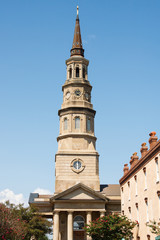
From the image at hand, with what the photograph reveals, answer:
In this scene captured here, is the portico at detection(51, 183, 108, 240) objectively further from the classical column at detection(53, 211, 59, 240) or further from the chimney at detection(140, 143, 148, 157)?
the chimney at detection(140, 143, 148, 157)

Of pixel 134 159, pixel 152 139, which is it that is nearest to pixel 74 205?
pixel 134 159

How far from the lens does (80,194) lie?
54.2 meters

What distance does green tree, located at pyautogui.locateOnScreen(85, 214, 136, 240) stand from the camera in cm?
3678

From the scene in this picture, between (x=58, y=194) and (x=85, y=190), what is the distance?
448cm

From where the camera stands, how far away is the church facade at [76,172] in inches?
2120

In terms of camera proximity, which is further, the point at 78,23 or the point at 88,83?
the point at 78,23

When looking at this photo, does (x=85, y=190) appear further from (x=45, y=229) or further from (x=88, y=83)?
(x=88, y=83)

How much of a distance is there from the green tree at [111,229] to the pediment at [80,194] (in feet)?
50.4

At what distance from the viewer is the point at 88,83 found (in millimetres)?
64875

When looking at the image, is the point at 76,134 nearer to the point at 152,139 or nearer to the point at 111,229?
the point at 111,229

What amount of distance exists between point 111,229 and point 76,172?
844 inches

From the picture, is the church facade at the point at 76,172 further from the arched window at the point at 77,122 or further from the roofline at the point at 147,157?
the roofline at the point at 147,157

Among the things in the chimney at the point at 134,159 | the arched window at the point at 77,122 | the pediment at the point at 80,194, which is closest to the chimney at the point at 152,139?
the chimney at the point at 134,159

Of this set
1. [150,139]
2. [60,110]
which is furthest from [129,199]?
[60,110]
